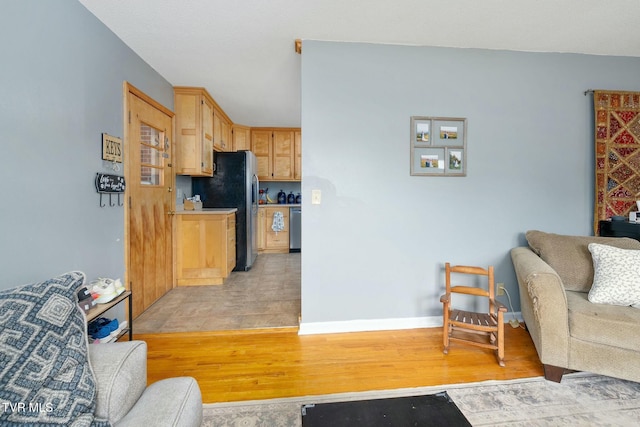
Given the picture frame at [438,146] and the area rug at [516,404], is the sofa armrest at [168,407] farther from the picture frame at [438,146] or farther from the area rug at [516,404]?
the picture frame at [438,146]

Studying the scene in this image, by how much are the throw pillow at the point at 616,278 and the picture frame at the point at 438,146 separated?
1106 mm

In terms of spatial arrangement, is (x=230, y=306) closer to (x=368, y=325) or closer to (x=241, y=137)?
(x=368, y=325)

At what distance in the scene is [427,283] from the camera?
251cm

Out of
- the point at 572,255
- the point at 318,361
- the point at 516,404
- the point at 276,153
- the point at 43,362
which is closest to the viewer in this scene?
the point at 43,362

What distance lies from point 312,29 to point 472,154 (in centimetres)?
169

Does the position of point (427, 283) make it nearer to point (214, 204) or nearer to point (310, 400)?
point (310, 400)

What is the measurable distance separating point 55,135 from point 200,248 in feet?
6.69

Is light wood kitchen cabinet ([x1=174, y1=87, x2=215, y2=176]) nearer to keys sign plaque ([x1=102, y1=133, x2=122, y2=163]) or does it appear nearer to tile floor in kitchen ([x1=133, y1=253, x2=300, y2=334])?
keys sign plaque ([x1=102, y1=133, x2=122, y2=163])

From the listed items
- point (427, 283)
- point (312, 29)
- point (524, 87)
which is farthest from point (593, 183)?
point (312, 29)

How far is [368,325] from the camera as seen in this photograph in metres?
2.46

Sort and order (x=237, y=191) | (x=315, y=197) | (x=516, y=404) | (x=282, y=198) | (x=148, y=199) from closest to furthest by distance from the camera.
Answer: (x=516, y=404)
(x=315, y=197)
(x=148, y=199)
(x=237, y=191)
(x=282, y=198)

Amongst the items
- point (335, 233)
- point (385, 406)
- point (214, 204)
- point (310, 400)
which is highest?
point (214, 204)

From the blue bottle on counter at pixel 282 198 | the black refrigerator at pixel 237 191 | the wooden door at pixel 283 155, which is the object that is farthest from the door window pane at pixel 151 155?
the blue bottle on counter at pixel 282 198

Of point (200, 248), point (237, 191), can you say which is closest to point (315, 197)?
point (200, 248)
